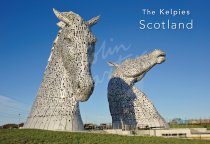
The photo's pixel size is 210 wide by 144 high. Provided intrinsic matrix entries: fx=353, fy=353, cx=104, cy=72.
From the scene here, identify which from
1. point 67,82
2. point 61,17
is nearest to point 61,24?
point 61,17

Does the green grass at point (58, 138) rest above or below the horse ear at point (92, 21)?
below

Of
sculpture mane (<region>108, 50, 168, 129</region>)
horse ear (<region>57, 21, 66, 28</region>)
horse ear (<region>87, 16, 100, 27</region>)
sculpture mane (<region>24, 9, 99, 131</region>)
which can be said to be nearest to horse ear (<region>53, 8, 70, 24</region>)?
sculpture mane (<region>24, 9, 99, 131</region>)

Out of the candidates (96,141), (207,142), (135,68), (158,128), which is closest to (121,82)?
(135,68)

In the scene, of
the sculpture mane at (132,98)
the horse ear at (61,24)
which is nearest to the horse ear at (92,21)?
the horse ear at (61,24)

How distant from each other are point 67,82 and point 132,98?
8.58 meters

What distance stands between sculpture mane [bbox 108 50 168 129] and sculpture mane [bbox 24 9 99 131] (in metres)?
8.06

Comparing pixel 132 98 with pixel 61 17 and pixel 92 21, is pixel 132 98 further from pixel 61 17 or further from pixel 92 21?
pixel 61 17

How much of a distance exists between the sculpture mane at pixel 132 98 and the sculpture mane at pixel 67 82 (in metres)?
8.06

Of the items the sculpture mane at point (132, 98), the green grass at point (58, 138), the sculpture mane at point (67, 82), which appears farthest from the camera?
the sculpture mane at point (132, 98)

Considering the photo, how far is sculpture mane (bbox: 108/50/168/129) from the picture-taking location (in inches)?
886

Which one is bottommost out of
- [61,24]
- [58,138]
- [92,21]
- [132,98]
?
[58,138]

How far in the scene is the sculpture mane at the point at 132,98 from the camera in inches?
886

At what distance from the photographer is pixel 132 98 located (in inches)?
903

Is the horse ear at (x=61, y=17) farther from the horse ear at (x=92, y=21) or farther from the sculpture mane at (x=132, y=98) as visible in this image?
the sculpture mane at (x=132, y=98)
